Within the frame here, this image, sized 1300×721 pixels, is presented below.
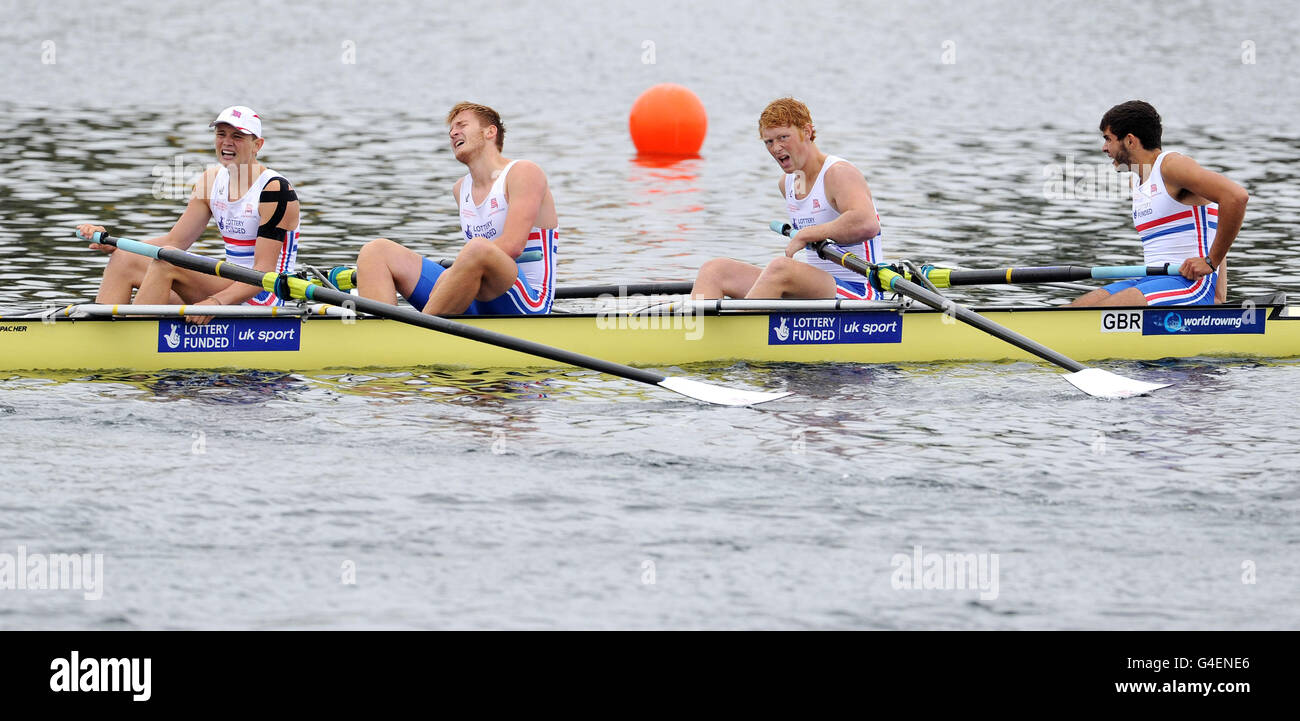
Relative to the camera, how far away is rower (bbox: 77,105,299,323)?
34.8 feet

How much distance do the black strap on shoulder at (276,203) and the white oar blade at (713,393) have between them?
260 centimetres

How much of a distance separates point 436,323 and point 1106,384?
13.3 ft

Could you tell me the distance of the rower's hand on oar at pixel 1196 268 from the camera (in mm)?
11078

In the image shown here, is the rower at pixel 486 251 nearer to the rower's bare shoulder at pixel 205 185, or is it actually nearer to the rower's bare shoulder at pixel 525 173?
the rower's bare shoulder at pixel 525 173

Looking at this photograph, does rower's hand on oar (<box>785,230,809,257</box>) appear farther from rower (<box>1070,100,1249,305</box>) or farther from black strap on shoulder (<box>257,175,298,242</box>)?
black strap on shoulder (<box>257,175,298,242</box>)

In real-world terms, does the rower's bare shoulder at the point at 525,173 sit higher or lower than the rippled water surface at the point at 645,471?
higher

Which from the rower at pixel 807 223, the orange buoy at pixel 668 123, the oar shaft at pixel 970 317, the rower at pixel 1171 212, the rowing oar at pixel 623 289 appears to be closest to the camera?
the oar shaft at pixel 970 317

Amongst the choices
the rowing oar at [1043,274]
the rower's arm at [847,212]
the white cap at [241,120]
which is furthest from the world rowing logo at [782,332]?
the white cap at [241,120]
